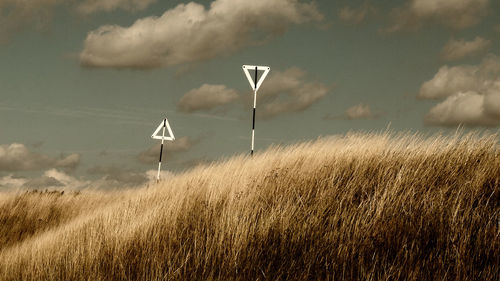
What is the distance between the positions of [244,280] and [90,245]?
2870mm

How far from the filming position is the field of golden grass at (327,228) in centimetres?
455

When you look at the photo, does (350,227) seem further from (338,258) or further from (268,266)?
(268,266)

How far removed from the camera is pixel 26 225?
45.0 ft

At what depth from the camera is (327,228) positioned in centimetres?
504

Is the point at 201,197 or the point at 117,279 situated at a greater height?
the point at 201,197

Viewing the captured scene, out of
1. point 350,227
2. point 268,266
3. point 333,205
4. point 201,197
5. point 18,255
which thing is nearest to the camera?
point 268,266

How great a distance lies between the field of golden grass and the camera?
14.9 feet

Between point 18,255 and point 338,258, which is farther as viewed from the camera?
point 18,255

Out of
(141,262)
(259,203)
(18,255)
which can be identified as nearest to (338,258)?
(259,203)

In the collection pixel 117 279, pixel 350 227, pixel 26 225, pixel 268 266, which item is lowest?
pixel 26 225

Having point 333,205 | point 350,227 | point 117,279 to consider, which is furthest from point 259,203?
point 117,279

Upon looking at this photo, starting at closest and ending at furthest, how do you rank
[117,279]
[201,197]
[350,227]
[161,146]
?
[350,227], [117,279], [201,197], [161,146]

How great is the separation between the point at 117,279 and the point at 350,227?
2.79 meters

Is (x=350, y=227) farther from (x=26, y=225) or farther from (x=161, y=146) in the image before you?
(x=161, y=146)
